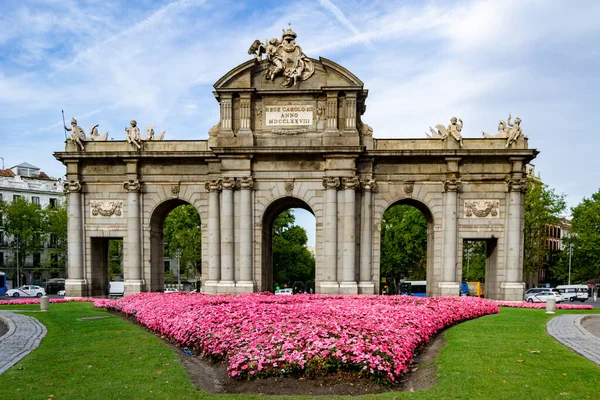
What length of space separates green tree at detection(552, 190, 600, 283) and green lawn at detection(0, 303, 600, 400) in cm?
5091

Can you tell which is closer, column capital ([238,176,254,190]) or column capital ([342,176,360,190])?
column capital ([342,176,360,190])

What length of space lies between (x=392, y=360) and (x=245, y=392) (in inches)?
154

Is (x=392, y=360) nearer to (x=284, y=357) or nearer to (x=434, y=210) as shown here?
(x=284, y=357)

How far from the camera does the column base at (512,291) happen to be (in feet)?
101

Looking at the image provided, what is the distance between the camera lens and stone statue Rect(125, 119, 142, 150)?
106 ft

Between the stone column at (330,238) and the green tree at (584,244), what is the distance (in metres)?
45.7

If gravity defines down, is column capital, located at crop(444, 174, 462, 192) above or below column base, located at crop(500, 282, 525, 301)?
above

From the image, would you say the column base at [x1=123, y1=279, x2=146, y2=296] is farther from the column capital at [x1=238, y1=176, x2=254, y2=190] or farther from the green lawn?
the green lawn

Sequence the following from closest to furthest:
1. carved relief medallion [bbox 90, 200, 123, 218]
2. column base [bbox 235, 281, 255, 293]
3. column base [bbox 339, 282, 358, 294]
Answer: column base [bbox 339, 282, 358, 294]
column base [bbox 235, 281, 255, 293]
carved relief medallion [bbox 90, 200, 123, 218]

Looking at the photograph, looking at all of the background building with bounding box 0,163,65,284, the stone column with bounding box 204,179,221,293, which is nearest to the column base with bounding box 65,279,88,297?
the stone column with bounding box 204,179,221,293

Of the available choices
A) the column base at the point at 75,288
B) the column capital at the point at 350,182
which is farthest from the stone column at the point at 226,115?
the column base at the point at 75,288

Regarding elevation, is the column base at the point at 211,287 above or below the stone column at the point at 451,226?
below

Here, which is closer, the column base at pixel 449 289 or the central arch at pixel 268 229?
the column base at pixel 449 289

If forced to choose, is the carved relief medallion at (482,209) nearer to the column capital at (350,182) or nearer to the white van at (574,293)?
the column capital at (350,182)
